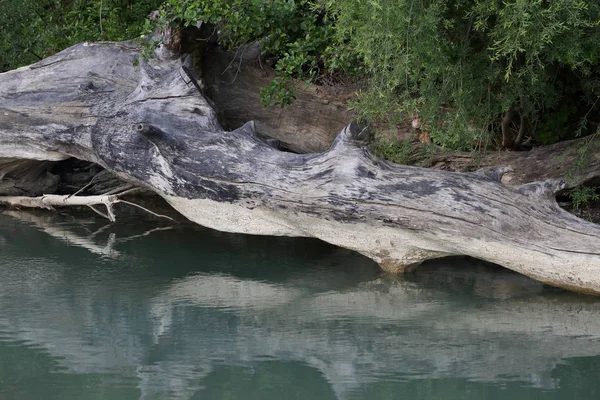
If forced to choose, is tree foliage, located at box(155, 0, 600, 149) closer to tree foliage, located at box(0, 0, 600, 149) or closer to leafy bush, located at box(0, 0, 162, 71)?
tree foliage, located at box(0, 0, 600, 149)

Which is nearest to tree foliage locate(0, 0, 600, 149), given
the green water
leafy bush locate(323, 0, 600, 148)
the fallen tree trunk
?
leafy bush locate(323, 0, 600, 148)

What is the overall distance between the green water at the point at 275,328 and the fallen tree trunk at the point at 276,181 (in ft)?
1.34

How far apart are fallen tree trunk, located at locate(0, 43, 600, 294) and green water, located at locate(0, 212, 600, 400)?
0.41 m

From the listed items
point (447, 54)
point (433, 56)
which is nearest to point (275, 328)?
point (433, 56)

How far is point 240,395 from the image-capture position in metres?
5.22

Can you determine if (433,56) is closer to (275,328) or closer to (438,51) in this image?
(438,51)

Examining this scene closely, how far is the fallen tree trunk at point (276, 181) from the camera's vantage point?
667 centimetres

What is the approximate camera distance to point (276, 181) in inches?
285

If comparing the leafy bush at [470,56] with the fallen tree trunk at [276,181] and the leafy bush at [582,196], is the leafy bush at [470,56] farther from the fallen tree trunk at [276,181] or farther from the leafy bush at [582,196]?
the leafy bush at [582,196]

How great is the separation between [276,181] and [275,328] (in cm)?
139

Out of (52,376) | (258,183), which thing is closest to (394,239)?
(258,183)

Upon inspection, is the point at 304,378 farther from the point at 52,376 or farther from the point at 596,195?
the point at 596,195

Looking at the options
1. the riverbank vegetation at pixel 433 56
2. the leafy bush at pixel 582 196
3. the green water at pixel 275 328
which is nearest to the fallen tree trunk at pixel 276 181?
the green water at pixel 275 328

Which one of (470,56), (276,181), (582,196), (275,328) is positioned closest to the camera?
(275,328)
